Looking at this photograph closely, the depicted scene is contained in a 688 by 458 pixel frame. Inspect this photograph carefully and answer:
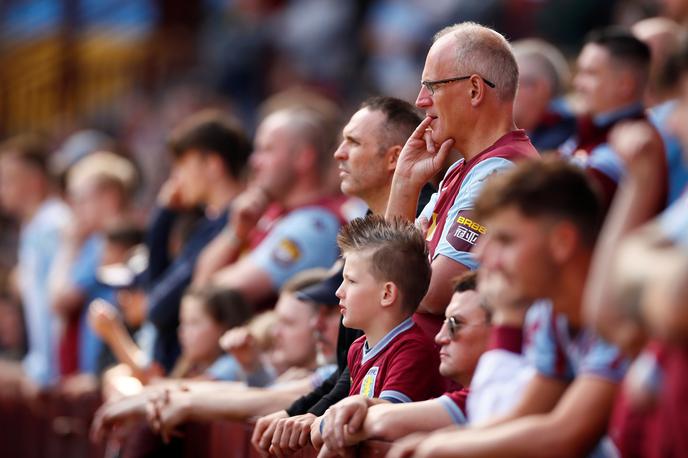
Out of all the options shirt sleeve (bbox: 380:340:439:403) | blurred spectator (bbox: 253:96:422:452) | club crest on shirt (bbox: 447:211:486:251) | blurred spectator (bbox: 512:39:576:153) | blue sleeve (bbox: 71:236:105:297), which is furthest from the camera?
blue sleeve (bbox: 71:236:105:297)

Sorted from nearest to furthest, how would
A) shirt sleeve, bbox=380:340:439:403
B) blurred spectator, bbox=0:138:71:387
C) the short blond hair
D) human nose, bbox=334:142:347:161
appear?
shirt sleeve, bbox=380:340:439:403 < human nose, bbox=334:142:347:161 < the short blond hair < blurred spectator, bbox=0:138:71:387

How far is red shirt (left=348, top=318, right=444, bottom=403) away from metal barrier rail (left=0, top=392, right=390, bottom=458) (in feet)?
3.06

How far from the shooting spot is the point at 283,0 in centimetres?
1530

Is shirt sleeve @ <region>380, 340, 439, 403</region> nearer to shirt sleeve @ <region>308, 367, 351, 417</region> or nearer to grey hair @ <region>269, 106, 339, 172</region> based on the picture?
shirt sleeve @ <region>308, 367, 351, 417</region>

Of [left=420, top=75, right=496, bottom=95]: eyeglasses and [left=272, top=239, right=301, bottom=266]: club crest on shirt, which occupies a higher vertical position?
[left=420, top=75, right=496, bottom=95]: eyeglasses

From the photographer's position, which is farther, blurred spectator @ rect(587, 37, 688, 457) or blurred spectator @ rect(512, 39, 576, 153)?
blurred spectator @ rect(512, 39, 576, 153)

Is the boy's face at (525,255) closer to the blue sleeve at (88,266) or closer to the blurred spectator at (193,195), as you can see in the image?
the blurred spectator at (193,195)

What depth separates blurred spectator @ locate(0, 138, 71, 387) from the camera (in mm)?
9375

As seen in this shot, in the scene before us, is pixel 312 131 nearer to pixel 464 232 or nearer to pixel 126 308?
pixel 126 308

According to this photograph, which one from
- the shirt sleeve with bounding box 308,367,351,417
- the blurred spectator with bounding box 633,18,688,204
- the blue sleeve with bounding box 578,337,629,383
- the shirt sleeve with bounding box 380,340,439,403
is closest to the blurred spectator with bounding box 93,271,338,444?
the shirt sleeve with bounding box 308,367,351,417

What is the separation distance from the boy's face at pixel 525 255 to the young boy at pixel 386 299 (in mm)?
1022

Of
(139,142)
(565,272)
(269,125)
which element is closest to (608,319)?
(565,272)

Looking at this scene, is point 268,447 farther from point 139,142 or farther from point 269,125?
point 139,142

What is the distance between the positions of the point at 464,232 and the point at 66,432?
427 centimetres
